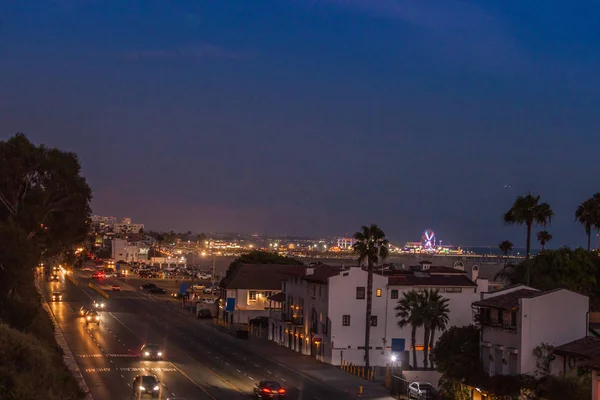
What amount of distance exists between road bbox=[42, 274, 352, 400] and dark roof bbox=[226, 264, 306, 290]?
685 centimetres

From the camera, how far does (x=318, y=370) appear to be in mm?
65438

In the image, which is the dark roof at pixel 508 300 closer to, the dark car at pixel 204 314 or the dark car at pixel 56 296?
the dark car at pixel 204 314

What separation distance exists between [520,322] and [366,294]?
25.4 metres

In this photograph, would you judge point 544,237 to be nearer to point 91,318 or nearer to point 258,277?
point 258,277

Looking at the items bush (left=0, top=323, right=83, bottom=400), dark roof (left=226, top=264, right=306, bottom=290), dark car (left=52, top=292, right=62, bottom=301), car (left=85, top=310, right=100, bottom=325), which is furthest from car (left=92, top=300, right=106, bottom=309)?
bush (left=0, top=323, right=83, bottom=400)

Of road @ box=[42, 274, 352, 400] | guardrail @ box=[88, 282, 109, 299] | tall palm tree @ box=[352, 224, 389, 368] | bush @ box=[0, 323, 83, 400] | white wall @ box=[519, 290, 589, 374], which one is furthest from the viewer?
guardrail @ box=[88, 282, 109, 299]

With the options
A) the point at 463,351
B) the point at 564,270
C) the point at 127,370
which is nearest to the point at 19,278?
the point at 127,370

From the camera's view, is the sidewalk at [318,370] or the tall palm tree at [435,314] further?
the tall palm tree at [435,314]

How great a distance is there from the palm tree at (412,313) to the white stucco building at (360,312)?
1.39 meters

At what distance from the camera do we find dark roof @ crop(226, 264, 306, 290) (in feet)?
335

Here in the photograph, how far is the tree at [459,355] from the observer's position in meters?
51.2

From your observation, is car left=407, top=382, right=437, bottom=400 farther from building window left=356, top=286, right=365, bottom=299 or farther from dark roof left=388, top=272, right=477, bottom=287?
dark roof left=388, top=272, right=477, bottom=287

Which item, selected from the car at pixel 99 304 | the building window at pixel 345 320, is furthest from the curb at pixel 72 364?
the building window at pixel 345 320

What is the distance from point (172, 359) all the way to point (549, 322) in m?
29.9
